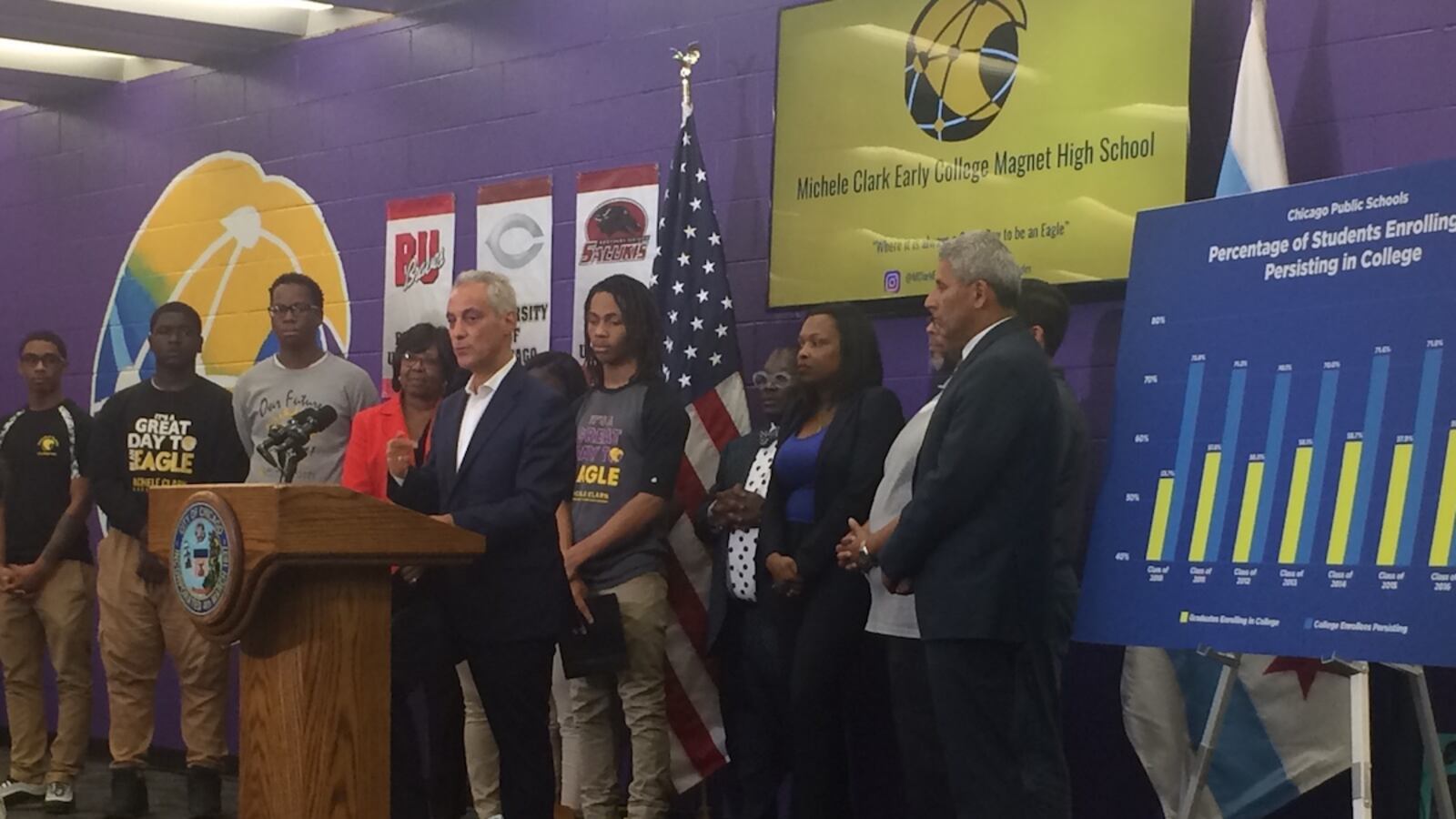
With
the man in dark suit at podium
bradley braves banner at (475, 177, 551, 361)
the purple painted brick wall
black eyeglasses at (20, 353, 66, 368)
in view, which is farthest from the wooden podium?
black eyeglasses at (20, 353, 66, 368)

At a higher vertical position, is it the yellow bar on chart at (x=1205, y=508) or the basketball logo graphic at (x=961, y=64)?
the basketball logo graphic at (x=961, y=64)

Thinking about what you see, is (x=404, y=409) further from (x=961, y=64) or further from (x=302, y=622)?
(x=302, y=622)

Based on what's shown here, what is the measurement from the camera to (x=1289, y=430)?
3.28 meters

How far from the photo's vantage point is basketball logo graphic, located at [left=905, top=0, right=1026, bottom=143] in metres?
4.83

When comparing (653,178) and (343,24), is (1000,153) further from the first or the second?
(343,24)

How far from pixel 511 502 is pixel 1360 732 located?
1792 mm

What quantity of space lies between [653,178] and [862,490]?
1.72 meters

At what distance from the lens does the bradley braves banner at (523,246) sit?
20.1ft

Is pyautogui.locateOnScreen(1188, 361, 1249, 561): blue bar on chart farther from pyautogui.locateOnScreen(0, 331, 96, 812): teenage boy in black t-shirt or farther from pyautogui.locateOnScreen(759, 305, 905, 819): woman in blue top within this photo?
pyautogui.locateOnScreen(0, 331, 96, 812): teenage boy in black t-shirt

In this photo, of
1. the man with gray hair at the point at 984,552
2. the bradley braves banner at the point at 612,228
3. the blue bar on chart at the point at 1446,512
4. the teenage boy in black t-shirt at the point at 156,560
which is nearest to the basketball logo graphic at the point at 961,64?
the bradley braves banner at the point at 612,228

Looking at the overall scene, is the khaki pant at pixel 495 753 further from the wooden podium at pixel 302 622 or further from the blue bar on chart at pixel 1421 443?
the blue bar on chart at pixel 1421 443

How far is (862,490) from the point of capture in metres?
4.53

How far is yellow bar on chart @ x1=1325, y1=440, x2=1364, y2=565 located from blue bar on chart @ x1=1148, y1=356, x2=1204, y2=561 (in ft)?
1.10

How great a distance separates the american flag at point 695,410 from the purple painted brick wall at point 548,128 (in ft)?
0.76
